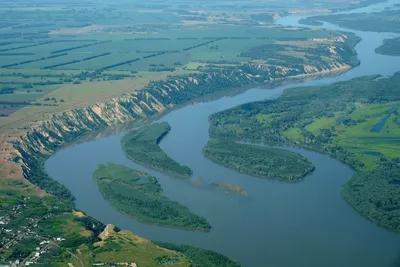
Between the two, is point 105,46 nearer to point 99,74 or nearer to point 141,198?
point 99,74

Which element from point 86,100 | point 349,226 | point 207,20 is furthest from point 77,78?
point 207,20

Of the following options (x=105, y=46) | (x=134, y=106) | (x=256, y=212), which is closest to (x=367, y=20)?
(x=105, y=46)

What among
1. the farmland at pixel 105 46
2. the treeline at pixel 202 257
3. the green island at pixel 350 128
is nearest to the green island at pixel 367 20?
the farmland at pixel 105 46

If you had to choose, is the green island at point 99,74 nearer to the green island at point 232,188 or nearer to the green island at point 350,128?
the green island at point 232,188

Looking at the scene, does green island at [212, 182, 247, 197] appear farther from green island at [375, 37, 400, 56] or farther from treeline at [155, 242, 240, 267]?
green island at [375, 37, 400, 56]

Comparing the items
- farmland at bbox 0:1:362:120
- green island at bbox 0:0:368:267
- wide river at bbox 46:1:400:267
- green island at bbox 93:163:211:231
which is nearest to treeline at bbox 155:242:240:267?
green island at bbox 0:0:368:267

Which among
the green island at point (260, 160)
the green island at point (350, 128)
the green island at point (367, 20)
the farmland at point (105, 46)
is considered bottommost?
the green island at point (260, 160)
